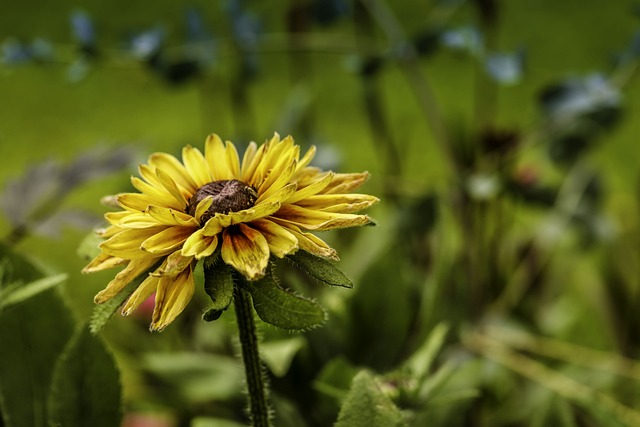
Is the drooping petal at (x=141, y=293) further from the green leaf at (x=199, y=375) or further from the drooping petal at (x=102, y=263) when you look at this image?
the green leaf at (x=199, y=375)

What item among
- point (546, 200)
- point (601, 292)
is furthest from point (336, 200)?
point (601, 292)

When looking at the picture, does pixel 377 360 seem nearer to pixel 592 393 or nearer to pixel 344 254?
pixel 592 393

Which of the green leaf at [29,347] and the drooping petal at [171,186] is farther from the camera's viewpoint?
the green leaf at [29,347]

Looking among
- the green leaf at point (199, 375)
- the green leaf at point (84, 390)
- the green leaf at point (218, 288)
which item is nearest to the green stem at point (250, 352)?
the green leaf at point (218, 288)

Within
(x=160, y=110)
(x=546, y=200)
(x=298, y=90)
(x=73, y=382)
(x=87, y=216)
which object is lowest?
(x=73, y=382)

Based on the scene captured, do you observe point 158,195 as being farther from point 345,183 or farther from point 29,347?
point 29,347

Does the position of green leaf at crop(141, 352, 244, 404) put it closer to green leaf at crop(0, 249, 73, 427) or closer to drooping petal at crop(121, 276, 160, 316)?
green leaf at crop(0, 249, 73, 427)

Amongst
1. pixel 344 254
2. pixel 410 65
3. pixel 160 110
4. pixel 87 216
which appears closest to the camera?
pixel 87 216
